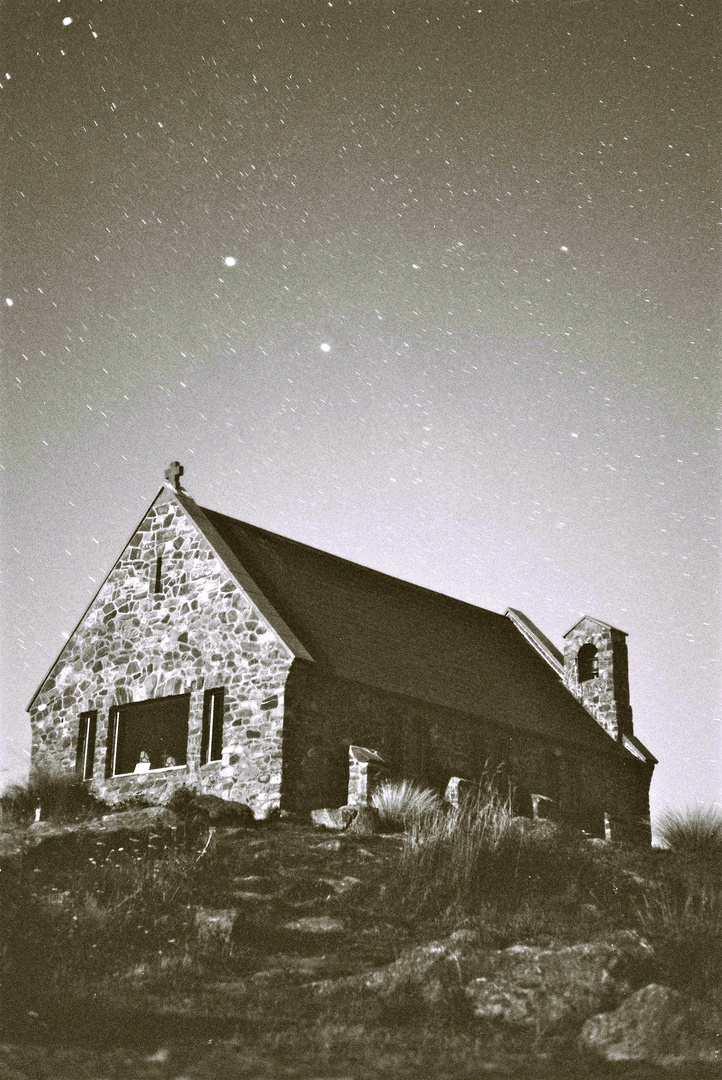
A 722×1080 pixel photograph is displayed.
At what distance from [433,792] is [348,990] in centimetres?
Result: 1080

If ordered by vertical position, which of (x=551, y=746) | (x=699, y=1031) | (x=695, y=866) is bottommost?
(x=699, y=1031)

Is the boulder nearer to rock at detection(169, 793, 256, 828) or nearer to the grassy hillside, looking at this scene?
the grassy hillside

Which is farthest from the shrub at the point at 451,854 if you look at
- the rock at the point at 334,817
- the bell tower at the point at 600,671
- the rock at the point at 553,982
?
the bell tower at the point at 600,671

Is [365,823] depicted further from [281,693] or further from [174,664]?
[174,664]

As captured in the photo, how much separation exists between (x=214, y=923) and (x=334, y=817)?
6.19 metres

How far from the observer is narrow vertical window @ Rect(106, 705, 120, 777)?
91.7 ft

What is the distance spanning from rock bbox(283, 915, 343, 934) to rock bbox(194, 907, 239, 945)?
2.81ft

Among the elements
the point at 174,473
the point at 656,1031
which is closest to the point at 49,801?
the point at 174,473

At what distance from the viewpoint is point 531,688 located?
3462cm

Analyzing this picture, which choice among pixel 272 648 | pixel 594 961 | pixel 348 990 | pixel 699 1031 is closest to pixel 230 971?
pixel 348 990

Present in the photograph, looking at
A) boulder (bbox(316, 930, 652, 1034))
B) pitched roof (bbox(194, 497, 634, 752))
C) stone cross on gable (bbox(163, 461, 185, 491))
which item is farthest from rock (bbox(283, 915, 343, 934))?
stone cross on gable (bbox(163, 461, 185, 491))

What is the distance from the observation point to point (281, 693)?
25.9 m

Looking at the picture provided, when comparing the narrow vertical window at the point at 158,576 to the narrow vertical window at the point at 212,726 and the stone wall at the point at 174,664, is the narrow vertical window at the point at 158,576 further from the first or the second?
the narrow vertical window at the point at 212,726

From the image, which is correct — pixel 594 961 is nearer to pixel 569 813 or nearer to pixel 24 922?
pixel 24 922
